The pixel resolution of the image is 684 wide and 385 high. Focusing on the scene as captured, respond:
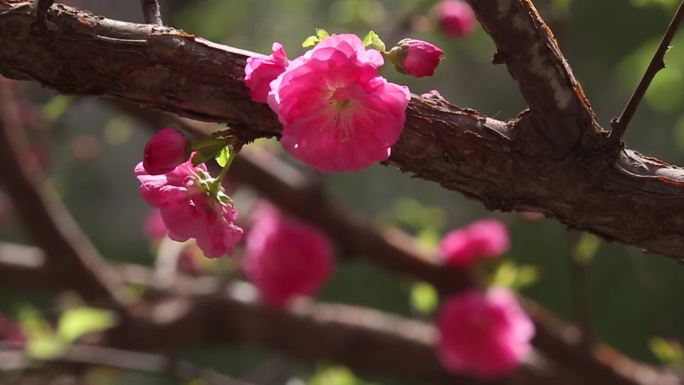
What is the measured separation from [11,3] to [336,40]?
0.22 meters

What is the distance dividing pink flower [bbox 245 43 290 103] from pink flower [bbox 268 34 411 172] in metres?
0.02

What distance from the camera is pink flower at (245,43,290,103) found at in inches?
16.7

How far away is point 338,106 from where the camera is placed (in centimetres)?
42

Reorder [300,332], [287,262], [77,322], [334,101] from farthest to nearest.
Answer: [300,332] → [287,262] → [77,322] → [334,101]

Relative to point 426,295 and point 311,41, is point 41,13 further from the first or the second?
point 426,295

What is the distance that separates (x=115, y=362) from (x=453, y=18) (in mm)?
832

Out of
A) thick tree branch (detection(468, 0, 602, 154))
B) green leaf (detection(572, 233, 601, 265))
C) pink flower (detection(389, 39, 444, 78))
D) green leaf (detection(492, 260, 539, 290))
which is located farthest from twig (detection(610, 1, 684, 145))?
green leaf (detection(492, 260, 539, 290))

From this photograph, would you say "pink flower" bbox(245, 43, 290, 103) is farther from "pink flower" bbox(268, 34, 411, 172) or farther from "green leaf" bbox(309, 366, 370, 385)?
"green leaf" bbox(309, 366, 370, 385)

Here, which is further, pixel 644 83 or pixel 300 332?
pixel 300 332

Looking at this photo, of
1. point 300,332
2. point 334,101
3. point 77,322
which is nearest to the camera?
point 334,101

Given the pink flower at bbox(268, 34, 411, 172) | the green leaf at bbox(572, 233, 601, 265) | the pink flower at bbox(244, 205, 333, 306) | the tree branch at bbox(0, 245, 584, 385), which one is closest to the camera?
the pink flower at bbox(268, 34, 411, 172)

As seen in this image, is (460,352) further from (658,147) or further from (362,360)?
(658,147)

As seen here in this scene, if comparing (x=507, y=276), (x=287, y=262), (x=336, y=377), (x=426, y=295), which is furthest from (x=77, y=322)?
(x=507, y=276)

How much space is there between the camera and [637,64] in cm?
111
